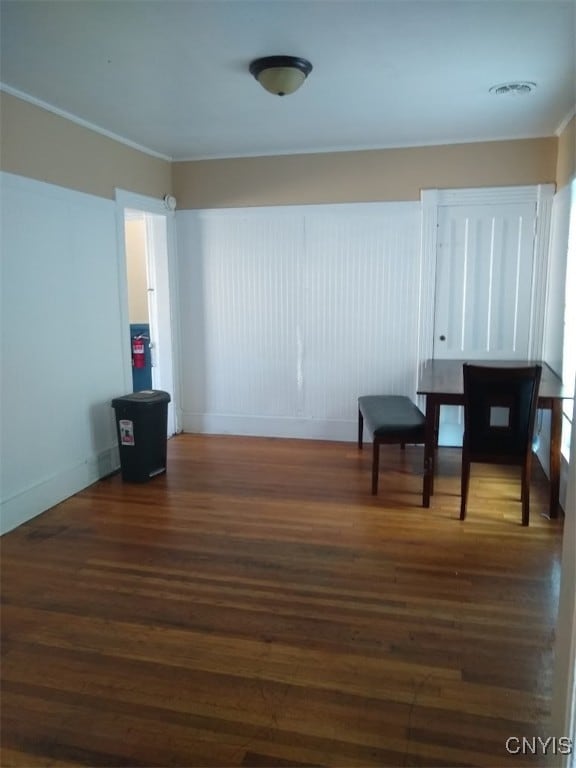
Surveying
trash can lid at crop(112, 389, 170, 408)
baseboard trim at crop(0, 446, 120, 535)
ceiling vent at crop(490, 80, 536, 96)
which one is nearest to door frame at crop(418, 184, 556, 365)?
ceiling vent at crop(490, 80, 536, 96)

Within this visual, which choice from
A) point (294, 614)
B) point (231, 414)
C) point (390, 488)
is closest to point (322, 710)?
point (294, 614)

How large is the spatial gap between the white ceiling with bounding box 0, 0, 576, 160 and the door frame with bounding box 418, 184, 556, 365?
0.43 meters

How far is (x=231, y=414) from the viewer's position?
5402 millimetres

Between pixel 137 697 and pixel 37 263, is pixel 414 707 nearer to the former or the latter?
pixel 137 697

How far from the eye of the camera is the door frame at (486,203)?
14.6ft

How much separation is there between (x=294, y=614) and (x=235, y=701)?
56 centimetres

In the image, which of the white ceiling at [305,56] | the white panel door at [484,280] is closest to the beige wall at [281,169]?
the white ceiling at [305,56]

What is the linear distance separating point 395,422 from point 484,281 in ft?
5.52

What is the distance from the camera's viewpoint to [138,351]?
20.0 ft

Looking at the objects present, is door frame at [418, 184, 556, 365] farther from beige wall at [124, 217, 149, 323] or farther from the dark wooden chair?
beige wall at [124, 217, 149, 323]

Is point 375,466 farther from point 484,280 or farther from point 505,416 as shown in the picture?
point 484,280

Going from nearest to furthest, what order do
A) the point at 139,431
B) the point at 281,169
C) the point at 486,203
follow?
the point at 139,431 < the point at 486,203 < the point at 281,169

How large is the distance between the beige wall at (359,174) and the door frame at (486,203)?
0.23ft

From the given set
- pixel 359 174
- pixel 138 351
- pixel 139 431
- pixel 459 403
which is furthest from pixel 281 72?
pixel 138 351
